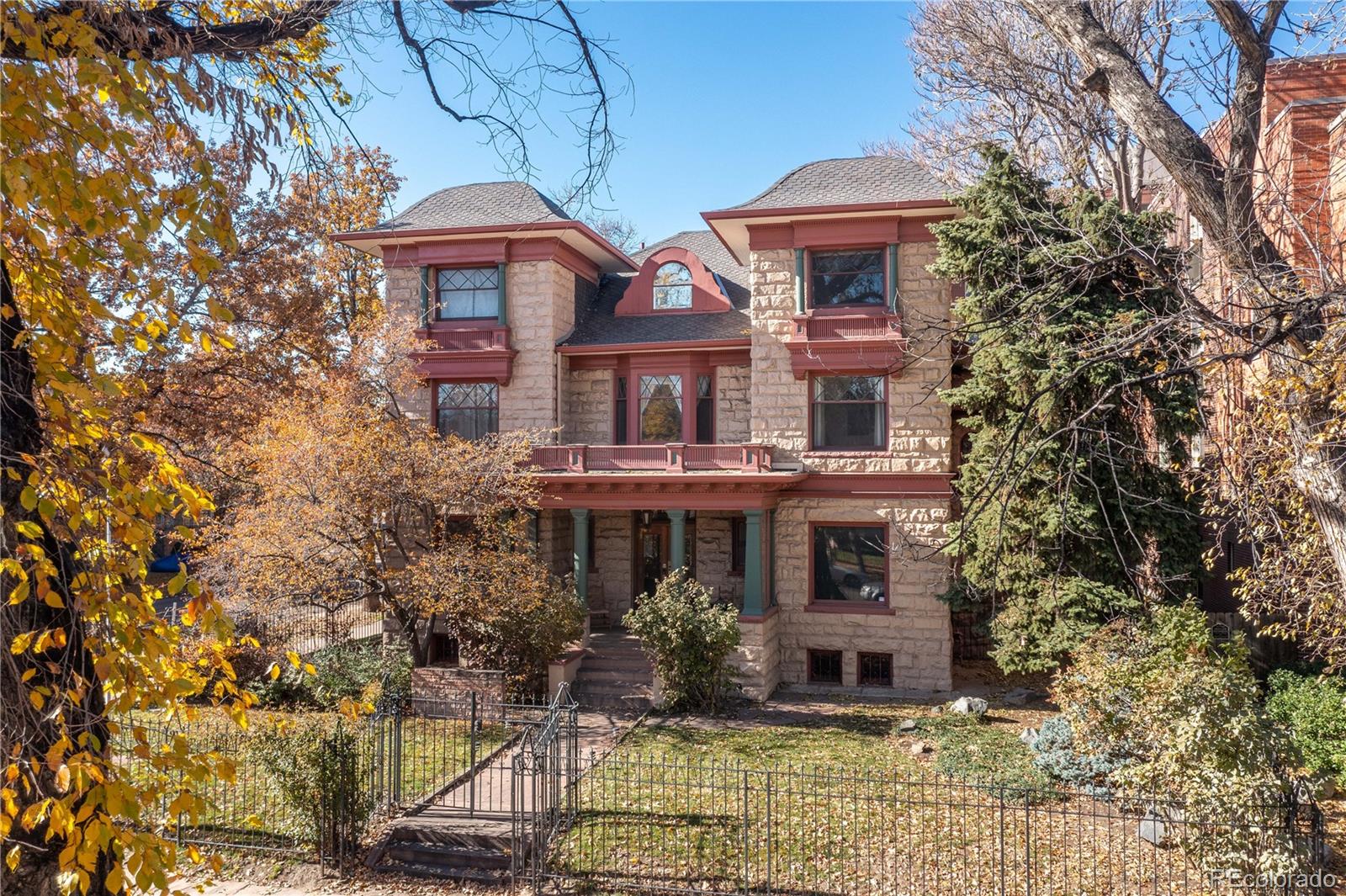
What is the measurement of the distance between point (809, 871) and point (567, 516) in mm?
13901

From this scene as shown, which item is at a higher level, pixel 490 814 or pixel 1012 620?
pixel 1012 620

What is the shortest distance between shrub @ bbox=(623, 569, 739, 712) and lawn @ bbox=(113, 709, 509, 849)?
3.45 metres

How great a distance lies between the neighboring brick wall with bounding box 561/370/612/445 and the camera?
72.7ft

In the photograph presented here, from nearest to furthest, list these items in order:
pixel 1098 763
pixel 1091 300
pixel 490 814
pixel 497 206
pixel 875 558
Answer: pixel 490 814 → pixel 1098 763 → pixel 1091 300 → pixel 875 558 → pixel 497 206

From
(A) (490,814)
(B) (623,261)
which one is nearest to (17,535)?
(A) (490,814)

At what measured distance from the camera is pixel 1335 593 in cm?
975

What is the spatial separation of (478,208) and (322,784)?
1577cm

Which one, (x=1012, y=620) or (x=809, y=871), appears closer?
(x=809, y=871)

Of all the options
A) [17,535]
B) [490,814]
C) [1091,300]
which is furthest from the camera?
[1091,300]

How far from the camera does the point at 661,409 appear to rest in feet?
71.5

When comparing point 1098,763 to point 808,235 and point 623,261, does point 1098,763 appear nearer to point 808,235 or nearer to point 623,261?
point 808,235

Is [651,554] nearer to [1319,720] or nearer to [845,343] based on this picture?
[845,343]

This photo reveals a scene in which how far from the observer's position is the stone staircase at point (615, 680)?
691 inches

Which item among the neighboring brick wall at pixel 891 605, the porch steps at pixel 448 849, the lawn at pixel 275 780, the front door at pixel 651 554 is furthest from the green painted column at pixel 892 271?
the porch steps at pixel 448 849
